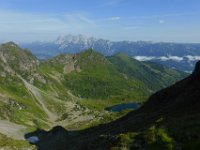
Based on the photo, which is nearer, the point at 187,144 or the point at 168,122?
the point at 187,144

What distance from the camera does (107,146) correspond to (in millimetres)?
75250

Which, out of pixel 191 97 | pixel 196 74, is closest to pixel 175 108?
pixel 191 97

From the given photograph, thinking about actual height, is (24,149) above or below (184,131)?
below

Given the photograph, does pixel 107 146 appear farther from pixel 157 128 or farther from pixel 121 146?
pixel 157 128

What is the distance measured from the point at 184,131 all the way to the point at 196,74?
3079 inches

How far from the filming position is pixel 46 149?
133 metres

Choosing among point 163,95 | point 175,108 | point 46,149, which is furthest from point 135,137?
point 163,95

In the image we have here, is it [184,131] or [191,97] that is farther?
[191,97]

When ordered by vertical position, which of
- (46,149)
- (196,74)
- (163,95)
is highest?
(196,74)

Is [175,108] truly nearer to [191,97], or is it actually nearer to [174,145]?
[191,97]

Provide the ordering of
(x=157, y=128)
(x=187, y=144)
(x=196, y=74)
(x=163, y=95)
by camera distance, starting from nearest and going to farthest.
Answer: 1. (x=187, y=144)
2. (x=157, y=128)
3. (x=196, y=74)
4. (x=163, y=95)

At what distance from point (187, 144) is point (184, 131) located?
19.1 feet

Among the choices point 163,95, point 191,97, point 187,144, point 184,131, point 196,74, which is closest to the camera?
point 187,144

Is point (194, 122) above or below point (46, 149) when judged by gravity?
above
